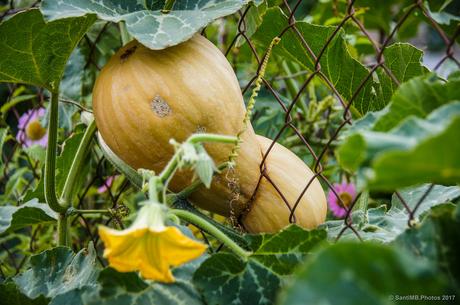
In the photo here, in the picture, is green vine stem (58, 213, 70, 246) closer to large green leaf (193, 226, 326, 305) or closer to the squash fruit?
the squash fruit

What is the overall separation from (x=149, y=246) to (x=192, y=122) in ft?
0.77

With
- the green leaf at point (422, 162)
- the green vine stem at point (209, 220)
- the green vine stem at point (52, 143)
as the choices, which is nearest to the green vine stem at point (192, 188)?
the green vine stem at point (209, 220)

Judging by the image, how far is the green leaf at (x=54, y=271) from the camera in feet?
2.85

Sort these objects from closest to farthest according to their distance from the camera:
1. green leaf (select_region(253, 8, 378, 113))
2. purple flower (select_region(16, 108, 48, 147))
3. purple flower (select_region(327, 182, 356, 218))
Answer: green leaf (select_region(253, 8, 378, 113)) < purple flower (select_region(327, 182, 356, 218)) < purple flower (select_region(16, 108, 48, 147))

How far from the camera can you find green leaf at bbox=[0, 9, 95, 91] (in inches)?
33.8

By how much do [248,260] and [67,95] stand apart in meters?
0.83

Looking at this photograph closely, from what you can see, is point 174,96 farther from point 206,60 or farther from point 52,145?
point 52,145

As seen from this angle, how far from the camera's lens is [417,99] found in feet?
2.03

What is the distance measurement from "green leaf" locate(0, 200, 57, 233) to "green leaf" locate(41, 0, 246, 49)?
1.19ft

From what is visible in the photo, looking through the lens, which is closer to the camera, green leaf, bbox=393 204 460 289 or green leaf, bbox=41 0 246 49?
green leaf, bbox=393 204 460 289

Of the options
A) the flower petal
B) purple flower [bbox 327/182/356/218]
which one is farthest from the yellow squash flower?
purple flower [bbox 327/182/356/218]

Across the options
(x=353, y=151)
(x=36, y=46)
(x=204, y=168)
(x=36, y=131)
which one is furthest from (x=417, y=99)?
(x=36, y=131)

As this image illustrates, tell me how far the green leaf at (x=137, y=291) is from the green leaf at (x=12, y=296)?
0.67 feet

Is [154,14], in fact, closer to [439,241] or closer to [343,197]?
[439,241]
